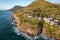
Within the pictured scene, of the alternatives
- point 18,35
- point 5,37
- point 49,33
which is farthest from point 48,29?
point 5,37

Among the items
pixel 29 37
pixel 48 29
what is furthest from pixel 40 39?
pixel 48 29

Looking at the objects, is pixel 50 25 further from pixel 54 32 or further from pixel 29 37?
pixel 29 37

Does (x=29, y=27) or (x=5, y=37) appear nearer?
(x=5, y=37)

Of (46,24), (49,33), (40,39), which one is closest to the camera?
(40,39)

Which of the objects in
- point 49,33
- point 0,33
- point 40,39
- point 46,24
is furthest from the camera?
point 46,24

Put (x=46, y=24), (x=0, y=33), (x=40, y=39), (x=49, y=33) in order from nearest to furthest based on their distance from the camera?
(x=40, y=39), (x=49, y=33), (x=0, y=33), (x=46, y=24)

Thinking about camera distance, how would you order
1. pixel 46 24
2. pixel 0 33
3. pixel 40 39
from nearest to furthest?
1. pixel 40 39
2. pixel 0 33
3. pixel 46 24

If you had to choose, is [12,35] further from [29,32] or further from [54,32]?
[54,32]

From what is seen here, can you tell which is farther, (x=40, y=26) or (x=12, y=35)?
(x=40, y=26)

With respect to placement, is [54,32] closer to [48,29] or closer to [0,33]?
[48,29]
